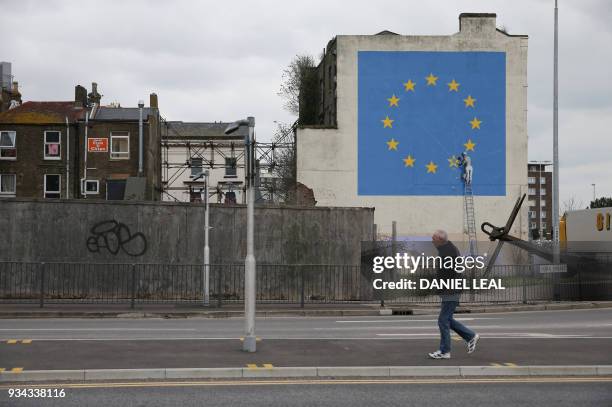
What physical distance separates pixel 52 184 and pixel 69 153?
101 inches

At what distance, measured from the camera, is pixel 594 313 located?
77.0ft

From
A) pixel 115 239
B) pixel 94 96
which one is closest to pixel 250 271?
pixel 115 239

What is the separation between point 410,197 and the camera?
44250 mm

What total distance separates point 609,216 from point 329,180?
1556cm

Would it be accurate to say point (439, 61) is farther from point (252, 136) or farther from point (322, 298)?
point (252, 136)

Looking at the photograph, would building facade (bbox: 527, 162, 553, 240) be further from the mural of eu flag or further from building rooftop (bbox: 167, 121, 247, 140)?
the mural of eu flag

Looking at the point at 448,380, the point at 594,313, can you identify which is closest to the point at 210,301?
the point at 594,313

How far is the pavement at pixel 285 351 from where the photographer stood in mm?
10648

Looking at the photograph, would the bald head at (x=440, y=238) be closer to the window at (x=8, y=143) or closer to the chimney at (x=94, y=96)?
the window at (x=8, y=143)

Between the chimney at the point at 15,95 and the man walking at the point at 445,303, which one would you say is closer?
the man walking at the point at 445,303

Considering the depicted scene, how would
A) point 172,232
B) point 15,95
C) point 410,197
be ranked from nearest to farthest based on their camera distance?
point 172,232
point 410,197
point 15,95

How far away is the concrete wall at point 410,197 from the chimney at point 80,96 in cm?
2063

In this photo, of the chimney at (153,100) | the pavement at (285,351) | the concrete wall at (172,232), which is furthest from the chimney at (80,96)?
the pavement at (285,351)

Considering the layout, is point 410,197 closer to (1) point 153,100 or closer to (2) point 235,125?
(1) point 153,100
